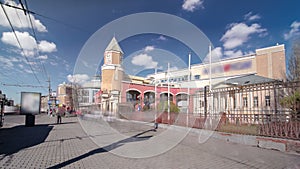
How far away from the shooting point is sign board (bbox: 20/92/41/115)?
47.9 ft

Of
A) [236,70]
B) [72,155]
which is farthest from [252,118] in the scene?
[236,70]

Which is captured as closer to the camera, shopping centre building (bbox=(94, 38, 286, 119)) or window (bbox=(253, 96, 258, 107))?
window (bbox=(253, 96, 258, 107))

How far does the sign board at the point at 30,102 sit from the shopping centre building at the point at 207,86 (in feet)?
29.0

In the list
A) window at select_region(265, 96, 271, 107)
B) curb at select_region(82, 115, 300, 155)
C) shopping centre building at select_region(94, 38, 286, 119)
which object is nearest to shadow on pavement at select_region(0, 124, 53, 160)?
curb at select_region(82, 115, 300, 155)

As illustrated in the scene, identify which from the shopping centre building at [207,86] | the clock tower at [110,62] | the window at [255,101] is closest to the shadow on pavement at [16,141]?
the shopping centre building at [207,86]

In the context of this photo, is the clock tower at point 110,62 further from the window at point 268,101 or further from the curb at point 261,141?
the window at point 268,101

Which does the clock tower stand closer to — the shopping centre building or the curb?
the shopping centre building

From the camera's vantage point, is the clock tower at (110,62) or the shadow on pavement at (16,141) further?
the clock tower at (110,62)

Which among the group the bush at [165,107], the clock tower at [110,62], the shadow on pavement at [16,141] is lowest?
the shadow on pavement at [16,141]

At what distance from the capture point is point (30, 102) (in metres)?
14.9

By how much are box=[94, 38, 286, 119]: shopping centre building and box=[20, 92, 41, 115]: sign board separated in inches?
348

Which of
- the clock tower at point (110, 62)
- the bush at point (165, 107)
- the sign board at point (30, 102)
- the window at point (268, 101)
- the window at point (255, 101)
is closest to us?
the window at point (268, 101)

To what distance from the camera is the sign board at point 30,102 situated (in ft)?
47.9

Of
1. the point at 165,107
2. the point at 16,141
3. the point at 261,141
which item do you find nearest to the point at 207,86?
the point at 165,107
